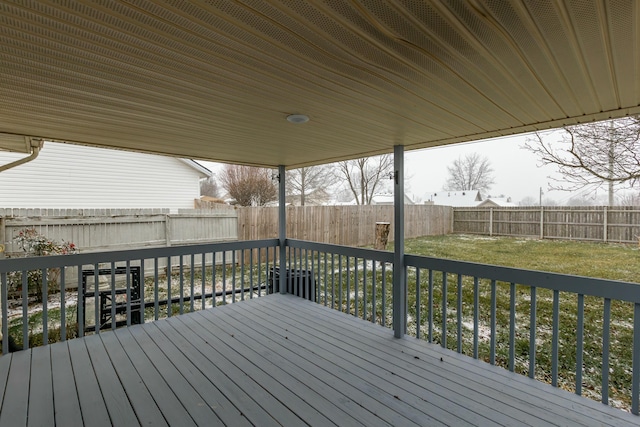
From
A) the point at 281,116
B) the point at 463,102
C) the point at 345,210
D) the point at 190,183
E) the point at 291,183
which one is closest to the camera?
the point at 463,102

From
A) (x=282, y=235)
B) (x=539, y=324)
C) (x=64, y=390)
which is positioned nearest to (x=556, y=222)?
(x=539, y=324)

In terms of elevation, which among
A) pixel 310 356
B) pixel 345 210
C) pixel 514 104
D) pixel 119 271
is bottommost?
pixel 310 356

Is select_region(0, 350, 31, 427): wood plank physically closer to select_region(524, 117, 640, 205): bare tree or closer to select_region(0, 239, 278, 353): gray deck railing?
select_region(0, 239, 278, 353): gray deck railing

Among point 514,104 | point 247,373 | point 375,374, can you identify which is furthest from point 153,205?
point 514,104

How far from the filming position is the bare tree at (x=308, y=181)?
46.2 ft

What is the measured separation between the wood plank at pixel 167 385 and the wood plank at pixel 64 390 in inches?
16.9

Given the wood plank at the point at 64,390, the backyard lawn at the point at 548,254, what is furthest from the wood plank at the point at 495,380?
the backyard lawn at the point at 548,254

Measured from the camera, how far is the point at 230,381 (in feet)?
7.91

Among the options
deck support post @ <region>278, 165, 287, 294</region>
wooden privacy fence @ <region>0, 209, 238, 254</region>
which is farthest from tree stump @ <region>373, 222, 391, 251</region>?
wooden privacy fence @ <region>0, 209, 238, 254</region>

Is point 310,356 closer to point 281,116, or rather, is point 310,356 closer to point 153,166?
point 281,116

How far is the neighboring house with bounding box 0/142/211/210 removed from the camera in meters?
7.31

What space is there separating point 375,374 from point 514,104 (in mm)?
2300

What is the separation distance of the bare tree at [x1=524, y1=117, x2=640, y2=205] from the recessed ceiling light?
329 cm

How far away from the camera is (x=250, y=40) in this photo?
136 cm
